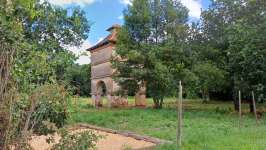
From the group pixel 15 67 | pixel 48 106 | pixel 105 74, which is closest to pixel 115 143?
pixel 48 106

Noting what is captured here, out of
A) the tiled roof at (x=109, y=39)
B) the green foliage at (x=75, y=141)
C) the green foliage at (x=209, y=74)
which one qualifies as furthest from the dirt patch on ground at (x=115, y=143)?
the tiled roof at (x=109, y=39)

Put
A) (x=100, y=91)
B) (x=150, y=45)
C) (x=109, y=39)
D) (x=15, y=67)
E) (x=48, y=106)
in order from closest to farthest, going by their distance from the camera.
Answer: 1. (x=15, y=67)
2. (x=48, y=106)
3. (x=150, y=45)
4. (x=109, y=39)
5. (x=100, y=91)

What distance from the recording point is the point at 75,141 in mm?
5363

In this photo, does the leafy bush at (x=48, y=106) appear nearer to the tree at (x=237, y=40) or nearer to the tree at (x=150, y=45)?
the tree at (x=237, y=40)

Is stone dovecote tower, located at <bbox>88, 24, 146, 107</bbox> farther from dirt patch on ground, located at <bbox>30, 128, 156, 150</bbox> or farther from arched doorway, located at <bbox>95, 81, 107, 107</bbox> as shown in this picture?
dirt patch on ground, located at <bbox>30, 128, 156, 150</bbox>

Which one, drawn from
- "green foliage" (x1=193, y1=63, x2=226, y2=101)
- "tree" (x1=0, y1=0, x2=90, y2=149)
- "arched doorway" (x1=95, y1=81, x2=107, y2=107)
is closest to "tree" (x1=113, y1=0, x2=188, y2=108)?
"green foliage" (x1=193, y1=63, x2=226, y2=101)

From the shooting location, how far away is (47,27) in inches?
603

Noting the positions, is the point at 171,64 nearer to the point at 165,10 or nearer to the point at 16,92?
the point at 165,10

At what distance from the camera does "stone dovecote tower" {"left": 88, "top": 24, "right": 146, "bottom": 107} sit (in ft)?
101

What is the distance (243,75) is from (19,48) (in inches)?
631

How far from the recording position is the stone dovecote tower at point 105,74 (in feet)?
101

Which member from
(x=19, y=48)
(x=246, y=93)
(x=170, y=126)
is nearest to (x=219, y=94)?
(x=246, y=93)

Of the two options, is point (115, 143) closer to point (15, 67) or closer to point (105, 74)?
point (15, 67)

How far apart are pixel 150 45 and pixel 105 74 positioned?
28.9 ft
